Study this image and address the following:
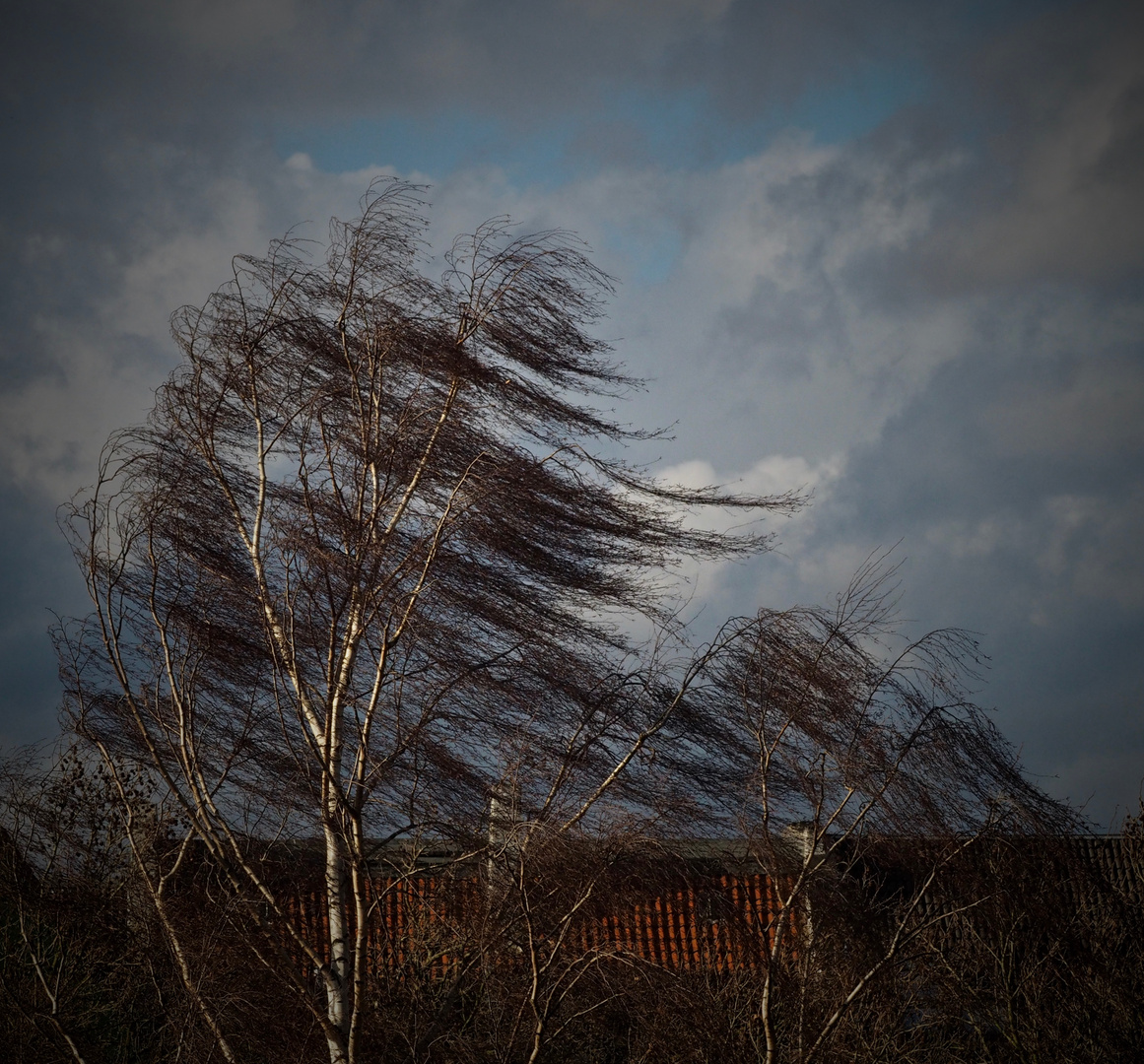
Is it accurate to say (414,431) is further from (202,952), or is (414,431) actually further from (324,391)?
(202,952)

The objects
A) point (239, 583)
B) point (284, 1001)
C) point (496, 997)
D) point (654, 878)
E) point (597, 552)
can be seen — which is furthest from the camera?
point (597, 552)

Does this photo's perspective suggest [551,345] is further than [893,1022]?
Yes

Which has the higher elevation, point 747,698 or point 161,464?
point 161,464

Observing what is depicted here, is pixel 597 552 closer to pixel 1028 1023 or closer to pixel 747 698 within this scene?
pixel 747 698

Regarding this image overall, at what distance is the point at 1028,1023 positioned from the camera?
7312 mm

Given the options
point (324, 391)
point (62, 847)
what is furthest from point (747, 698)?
point (62, 847)

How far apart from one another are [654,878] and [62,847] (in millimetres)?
5959

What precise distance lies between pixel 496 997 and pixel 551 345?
495 centimetres

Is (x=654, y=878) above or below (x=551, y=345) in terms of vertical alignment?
below

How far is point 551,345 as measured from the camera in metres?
8.51

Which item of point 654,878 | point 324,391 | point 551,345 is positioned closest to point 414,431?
point 324,391

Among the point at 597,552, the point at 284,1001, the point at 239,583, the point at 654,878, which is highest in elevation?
the point at 597,552

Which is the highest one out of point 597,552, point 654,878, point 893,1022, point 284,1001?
point 597,552

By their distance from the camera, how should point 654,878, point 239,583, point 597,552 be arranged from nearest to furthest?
point 654,878
point 239,583
point 597,552
